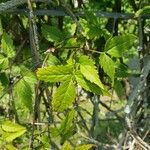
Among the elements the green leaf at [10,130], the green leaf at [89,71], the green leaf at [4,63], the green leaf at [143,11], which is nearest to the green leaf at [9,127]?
the green leaf at [10,130]

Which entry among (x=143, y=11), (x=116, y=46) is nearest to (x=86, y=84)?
(x=116, y=46)

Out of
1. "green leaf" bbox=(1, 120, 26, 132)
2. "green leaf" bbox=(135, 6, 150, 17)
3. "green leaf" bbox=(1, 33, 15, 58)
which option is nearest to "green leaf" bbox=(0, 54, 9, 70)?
"green leaf" bbox=(1, 33, 15, 58)

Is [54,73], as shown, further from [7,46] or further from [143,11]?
[143,11]

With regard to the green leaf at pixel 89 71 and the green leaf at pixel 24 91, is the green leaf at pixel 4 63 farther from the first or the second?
the green leaf at pixel 89 71

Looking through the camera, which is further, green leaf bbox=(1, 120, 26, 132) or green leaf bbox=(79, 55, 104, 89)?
green leaf bbox=(1, 120, 26, 132)

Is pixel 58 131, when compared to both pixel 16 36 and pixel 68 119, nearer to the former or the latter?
pixel 68 119

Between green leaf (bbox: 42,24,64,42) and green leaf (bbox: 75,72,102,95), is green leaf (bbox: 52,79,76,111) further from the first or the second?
green leaf (bbox: 42,24,64,42)
